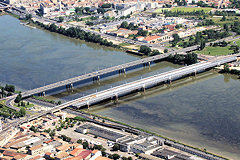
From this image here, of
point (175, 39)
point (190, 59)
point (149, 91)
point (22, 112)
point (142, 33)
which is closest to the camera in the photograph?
point (22, 112)

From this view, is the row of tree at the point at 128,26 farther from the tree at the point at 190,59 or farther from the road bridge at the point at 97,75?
the tree at the point at 190,59

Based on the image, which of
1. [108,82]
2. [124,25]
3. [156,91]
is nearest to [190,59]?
[156,91]

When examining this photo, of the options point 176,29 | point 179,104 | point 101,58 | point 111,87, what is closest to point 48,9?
point 176,29

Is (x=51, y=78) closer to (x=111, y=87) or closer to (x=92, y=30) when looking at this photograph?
(x=111, y=87)

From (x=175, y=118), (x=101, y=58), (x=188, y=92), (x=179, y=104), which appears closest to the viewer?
(x=175, y=118)

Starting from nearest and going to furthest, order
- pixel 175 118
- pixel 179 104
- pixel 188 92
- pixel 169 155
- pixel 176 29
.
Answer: pixel 169 155
pixel 175 118
pixel 179 104
pixel 188 92
pixel 176 29

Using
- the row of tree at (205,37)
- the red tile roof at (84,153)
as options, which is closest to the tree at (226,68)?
the row of tree at (205,37)

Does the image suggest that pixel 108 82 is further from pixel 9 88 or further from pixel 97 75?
pixel 9 88

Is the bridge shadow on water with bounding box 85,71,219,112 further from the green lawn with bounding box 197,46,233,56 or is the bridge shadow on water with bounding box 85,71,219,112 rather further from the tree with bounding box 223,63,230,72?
the green lawn with bounding box 197,46,233,56

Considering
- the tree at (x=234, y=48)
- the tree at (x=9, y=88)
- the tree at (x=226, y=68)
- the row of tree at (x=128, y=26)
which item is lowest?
the tree at (x=9, y=88)
